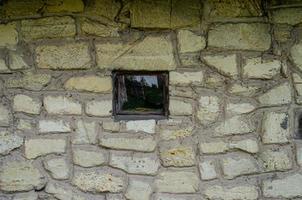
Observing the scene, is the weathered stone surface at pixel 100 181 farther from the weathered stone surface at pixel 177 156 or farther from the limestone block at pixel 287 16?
the limestone block at pixel 287 16

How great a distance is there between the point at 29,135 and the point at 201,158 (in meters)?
1.10

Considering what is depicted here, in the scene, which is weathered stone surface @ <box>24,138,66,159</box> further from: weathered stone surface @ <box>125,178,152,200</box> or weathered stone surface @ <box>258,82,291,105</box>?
weathered stone surface @ <box>258,82,291,105</box>

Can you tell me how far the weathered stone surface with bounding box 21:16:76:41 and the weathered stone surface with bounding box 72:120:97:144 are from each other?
22.2 inches

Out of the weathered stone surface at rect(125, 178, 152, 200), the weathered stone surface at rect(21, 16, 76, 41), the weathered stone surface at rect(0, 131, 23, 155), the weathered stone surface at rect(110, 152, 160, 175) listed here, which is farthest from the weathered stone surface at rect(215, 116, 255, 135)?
the weathered stone surface at rect(0, 131, 23, 155)

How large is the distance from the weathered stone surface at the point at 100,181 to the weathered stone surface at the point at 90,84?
1.69 feet

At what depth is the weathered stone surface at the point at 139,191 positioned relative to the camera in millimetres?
2541

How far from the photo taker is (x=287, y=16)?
99.5 inches

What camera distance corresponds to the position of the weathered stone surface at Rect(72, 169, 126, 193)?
255cm

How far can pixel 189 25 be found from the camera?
2.51 m

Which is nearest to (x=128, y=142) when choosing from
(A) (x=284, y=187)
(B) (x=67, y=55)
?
(B) (x=67, y=55)

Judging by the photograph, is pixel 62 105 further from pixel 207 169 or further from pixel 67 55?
pixel 207 169

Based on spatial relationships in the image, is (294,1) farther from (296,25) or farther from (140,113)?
(140,113)

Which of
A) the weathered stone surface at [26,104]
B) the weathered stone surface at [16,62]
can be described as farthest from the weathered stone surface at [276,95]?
the weathered stone surface at [16,62]

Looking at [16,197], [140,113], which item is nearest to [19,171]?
[16,197]
